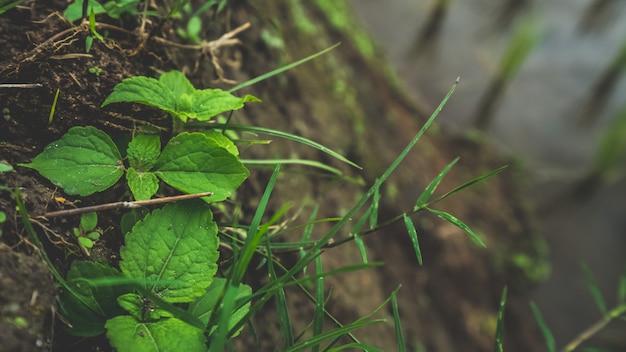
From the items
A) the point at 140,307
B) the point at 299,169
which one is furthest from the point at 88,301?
the point at 299,169

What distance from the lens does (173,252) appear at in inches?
27.7

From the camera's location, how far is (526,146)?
3850mm

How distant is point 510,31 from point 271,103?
3471 millimetres

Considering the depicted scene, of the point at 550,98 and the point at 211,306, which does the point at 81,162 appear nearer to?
the point at 211,306

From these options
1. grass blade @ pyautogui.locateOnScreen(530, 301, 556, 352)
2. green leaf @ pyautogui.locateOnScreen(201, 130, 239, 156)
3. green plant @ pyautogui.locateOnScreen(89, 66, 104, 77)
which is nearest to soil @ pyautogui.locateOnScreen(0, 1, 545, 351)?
green plant @ pyautogui.locateOnScreen(89, 66, 104, 77)

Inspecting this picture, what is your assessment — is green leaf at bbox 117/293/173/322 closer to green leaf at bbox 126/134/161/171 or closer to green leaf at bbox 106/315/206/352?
green leaf at bbox 106/315/206/352

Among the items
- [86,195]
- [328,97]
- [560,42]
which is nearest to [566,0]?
[560,42]

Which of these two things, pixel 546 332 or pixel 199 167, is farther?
pixel 546 332

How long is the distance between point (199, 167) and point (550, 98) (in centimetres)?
403

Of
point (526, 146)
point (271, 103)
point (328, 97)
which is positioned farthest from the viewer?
point (526, 146)

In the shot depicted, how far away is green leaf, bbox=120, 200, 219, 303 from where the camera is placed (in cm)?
69

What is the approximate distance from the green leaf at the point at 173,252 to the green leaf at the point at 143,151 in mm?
95

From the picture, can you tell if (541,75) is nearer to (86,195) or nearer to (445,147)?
(445,147)

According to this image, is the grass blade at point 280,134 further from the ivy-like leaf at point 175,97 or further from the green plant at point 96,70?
the green plant at point 96,70
